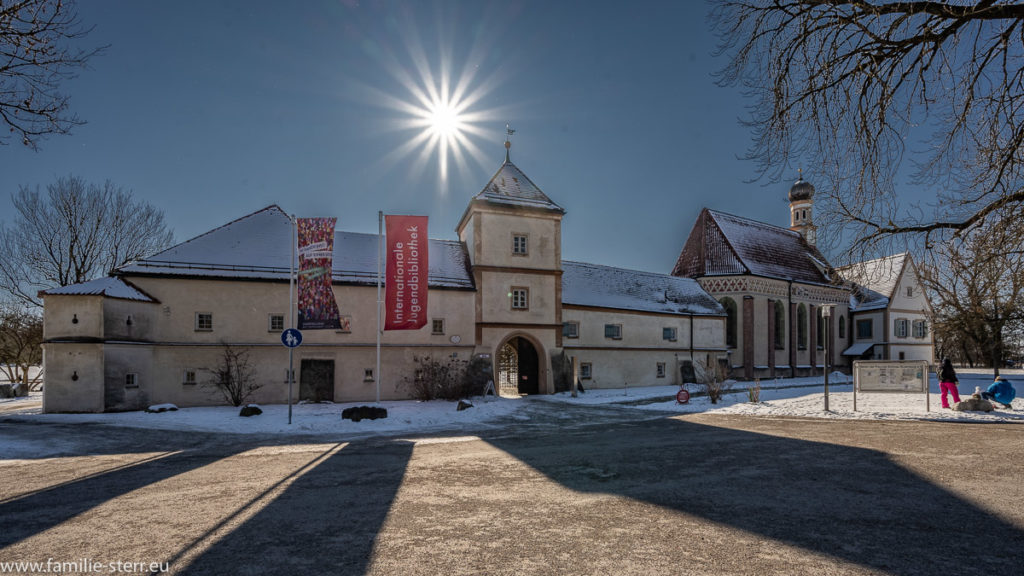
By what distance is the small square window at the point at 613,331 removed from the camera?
31062 millimetres

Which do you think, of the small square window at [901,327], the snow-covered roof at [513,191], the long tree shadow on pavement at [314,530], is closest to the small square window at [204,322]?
the snow-covered roof at [513,191]

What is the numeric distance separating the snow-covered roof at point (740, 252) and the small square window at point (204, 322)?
34.6m

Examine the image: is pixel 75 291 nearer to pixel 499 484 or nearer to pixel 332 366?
pixel 332 366

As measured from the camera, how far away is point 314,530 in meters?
5.54

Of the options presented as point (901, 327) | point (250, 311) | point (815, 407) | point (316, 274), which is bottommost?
point (815, 407)

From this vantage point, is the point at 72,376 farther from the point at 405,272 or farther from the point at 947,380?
the point at 947,380

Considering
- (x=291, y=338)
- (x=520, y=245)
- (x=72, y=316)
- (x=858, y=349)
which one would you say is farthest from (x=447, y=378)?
(x=858, y=349)

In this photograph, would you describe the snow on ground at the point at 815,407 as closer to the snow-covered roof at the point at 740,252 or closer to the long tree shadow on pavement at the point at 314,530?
the long tree shadow on pavement at the point at 314,530

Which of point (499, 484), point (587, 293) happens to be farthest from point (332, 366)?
point (499, 484)

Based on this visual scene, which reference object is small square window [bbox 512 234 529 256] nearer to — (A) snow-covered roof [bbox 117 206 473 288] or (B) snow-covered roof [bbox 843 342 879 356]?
(A) snow-covered roof [bbox 117 206 473 288]

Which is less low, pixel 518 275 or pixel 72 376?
pixel 518 275

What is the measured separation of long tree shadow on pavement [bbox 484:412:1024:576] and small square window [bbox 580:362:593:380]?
720 inches

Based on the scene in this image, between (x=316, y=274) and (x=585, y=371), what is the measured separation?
16.6m

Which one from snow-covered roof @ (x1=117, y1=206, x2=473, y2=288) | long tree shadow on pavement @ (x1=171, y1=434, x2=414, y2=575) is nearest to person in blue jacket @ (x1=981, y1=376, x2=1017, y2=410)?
long tree shadow on pavement @ (x1=171, y1=434, x2=414, y2=575)
